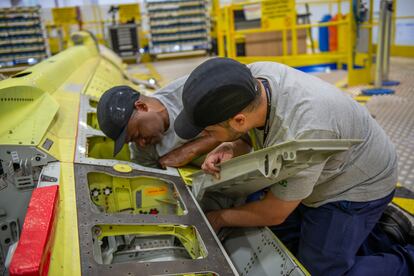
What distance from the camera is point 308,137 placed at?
159 cm

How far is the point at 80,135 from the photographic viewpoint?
9.02ft

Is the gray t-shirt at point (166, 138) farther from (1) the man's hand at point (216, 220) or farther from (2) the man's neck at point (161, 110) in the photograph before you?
(1) the man's hand at point (216, 220)

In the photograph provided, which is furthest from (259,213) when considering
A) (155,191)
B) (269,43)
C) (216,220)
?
(269,43)

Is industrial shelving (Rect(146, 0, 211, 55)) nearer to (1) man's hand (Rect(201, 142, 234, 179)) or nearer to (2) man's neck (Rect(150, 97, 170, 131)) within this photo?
(2) man's neck (Rect(150, 97, 170, 131))

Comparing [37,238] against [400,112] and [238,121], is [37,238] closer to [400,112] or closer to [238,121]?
[238,121]

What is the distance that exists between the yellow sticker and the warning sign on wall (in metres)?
6.79

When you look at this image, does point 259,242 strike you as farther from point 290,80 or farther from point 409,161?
point 409,161

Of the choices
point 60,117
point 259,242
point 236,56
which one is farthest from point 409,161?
point 236,56

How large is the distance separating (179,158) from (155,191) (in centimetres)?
39

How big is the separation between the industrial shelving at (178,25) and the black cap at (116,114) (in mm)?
11663

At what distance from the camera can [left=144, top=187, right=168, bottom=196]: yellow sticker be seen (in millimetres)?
2312

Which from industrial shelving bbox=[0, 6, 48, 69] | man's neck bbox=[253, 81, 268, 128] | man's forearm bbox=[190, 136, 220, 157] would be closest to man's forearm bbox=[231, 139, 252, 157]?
man's forearm bbox=[190, 136, 220, 157]

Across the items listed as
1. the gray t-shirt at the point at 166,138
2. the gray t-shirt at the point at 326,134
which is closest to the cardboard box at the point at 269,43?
the gray t-shirt at the point at 166,138

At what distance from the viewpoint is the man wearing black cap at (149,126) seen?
2529mm
